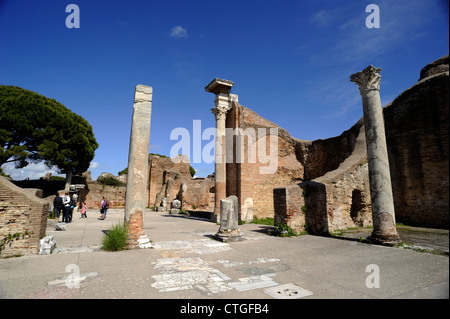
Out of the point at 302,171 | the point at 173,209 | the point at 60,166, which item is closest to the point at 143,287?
the point at 302,171

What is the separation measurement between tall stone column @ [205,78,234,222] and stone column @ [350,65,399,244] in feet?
23.3

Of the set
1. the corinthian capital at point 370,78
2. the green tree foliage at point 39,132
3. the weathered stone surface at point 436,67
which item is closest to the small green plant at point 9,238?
the corinthian capital at point 370,78

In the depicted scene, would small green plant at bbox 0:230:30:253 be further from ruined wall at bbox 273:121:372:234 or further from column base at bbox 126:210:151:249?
ruined wall at bbox 273:121:372:234

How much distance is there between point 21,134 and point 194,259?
2367 centimetres

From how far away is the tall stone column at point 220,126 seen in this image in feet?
41.9

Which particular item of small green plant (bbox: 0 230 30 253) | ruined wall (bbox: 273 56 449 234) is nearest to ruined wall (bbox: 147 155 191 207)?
ruined wall (bbox: 273 56 449 234)

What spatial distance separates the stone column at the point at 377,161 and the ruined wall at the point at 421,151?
14.7 feet

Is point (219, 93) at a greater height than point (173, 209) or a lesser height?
greater

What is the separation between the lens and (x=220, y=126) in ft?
43.8

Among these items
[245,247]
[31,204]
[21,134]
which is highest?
[21,134]

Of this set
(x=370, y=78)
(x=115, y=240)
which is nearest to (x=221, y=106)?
(x=370, y=78)
